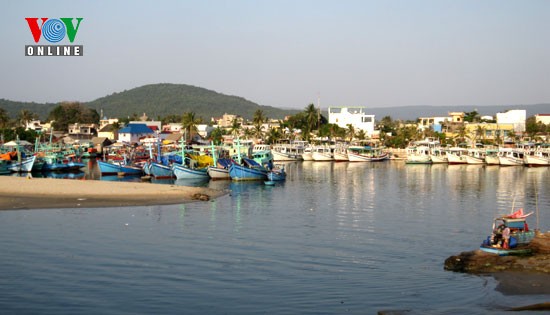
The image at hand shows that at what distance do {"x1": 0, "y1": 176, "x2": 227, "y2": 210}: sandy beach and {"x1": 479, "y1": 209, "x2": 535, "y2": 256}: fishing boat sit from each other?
23.9 meters

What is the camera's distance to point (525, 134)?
123812mm

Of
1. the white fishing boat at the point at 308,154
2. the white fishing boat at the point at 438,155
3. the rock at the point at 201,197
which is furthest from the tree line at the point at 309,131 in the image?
the rock at the point at 201,197

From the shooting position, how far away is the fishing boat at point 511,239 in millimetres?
24391

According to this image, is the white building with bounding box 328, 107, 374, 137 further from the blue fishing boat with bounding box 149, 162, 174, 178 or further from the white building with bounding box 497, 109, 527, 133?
the blue fishing boat with bounding box 149, 162, 174, 178

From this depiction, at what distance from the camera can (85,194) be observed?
148 ft

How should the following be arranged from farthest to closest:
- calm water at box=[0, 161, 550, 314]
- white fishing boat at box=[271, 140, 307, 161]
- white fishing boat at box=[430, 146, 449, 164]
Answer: white fishing boat at box=[271, 140, 307, 161], white fishing boat at box=[430, 146, 449, 164], calm water at box=[0, 161, 550, 314]

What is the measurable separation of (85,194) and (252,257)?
2285 cm

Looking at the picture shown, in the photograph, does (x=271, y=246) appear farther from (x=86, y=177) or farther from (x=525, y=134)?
(x=525, y=134)

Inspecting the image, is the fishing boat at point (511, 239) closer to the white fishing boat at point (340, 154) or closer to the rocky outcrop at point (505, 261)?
the rocky outcrop at point (505, 261)

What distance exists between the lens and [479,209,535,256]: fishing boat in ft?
80.0

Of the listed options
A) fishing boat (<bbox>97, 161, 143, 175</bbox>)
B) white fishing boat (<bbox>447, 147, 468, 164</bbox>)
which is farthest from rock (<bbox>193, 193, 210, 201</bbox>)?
white fishing boat (<bbox>447, 147, 468, 164</bbox>)

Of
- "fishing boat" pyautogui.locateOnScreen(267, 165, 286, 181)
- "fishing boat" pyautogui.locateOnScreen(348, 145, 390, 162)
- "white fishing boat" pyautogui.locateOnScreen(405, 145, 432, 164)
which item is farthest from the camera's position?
"fishing boat" pyautogui.locateOnScreen(348, 145, 390, 162)

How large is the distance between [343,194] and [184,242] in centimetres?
2497

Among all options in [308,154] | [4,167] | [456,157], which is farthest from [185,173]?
[456,157]
